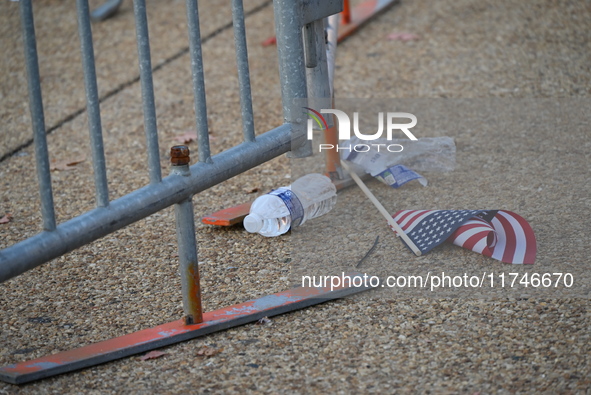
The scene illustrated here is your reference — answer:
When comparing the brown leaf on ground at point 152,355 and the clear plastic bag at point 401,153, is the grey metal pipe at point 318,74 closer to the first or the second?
the clear plastic bag at point 401,153

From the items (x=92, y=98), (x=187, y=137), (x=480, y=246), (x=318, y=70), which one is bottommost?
(x=480, y=246)

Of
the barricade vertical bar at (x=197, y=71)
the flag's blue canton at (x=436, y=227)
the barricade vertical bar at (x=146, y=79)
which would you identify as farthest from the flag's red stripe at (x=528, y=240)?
the barricade vertical bar at (x=146, y=79)

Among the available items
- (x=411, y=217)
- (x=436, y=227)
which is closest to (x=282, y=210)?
(x=411, y=217)

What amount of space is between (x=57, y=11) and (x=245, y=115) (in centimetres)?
484

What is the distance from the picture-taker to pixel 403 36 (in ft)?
18.6

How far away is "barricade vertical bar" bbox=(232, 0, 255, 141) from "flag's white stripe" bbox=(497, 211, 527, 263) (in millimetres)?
1138

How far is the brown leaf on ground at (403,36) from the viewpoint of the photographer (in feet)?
18.5

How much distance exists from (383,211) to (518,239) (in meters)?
0.58

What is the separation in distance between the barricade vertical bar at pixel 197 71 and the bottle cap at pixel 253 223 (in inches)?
33.1

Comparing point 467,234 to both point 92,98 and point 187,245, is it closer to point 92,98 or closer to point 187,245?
point 187,245

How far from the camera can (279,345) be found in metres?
2.43

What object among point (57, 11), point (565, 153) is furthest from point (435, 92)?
point (57, 11)

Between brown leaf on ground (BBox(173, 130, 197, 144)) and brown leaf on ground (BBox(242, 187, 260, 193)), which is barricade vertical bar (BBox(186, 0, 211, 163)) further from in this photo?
brown leaf on ground (BBox(173, 130, 197, 144))

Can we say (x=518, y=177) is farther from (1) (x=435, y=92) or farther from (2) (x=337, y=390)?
(2) (x=337, y=390)
